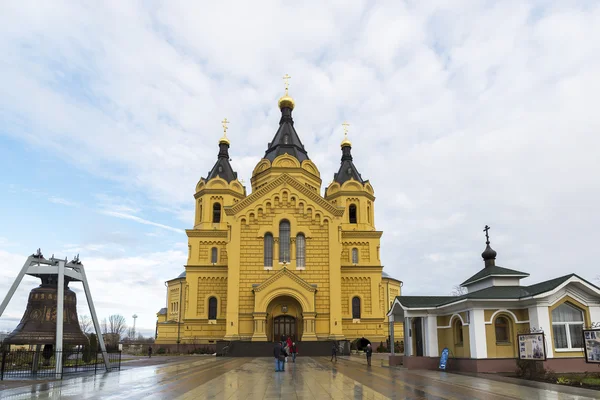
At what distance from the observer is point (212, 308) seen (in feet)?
141

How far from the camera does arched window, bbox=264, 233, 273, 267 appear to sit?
3941 centimetres

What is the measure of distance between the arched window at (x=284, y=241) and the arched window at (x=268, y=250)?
73 cm

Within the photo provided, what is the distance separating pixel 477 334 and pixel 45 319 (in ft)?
57.3

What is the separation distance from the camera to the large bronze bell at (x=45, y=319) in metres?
19.0

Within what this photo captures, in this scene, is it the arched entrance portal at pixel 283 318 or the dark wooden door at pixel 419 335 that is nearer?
the dark wooden door at pixel 419 335

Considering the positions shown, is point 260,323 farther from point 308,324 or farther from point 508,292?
point 508,292

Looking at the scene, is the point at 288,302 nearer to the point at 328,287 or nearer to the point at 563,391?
the point at 328,287

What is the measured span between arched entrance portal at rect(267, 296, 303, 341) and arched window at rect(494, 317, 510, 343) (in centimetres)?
1991

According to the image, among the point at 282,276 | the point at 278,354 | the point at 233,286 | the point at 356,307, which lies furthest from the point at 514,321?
the point at 356,307

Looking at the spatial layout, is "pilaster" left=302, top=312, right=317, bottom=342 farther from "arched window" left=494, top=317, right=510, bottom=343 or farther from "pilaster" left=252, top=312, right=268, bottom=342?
"arched window" left=494, top=317, right=510, bottom=343

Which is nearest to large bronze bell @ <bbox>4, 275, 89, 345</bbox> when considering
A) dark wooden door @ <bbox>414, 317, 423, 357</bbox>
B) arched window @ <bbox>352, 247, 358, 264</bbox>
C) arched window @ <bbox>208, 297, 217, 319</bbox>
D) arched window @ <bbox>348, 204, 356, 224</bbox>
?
dark wooden door @ <bbox>414, 317, 423, 357</bbox>

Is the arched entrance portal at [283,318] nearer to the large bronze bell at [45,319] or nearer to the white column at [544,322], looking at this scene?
the large bronze bell at [45,319]

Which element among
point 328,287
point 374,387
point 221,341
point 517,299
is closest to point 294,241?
point 328,287

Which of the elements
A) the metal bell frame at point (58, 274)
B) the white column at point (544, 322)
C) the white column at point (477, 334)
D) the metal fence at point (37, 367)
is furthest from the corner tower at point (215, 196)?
the white column at point (544, 322)
